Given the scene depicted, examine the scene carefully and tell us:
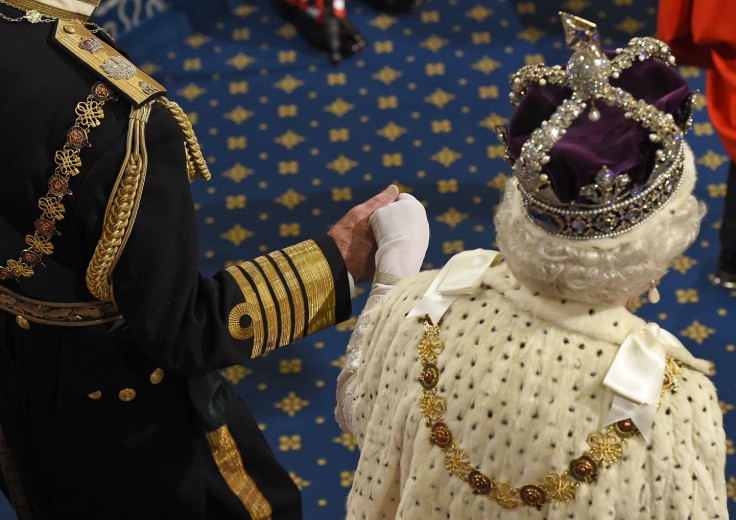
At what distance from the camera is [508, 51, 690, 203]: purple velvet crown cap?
106 centimetres

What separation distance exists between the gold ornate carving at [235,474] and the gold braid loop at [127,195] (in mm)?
580

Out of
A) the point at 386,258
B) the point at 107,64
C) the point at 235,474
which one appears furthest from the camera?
the point at 235,474

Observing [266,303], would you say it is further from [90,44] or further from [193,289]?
[90,44]

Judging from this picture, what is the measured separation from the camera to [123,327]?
1.51 metres

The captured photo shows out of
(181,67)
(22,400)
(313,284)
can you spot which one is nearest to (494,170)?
(181,67)

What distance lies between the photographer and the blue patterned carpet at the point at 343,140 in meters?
2.72

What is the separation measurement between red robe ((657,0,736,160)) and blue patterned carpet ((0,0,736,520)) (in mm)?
650

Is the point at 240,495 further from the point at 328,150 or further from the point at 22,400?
the point at 328,150

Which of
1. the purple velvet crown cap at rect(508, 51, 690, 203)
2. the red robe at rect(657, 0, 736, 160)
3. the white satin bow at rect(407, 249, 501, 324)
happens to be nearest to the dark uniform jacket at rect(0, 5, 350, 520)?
the white satin bow at rect(407, 249, 501, 324)

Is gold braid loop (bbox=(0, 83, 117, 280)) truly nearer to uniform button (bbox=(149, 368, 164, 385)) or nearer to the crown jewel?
uniform button (bbox=(149, 368, 164, 385))

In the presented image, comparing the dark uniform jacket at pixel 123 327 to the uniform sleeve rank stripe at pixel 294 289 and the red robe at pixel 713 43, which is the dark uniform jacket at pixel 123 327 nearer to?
the uniform sleeve rank stripe at pixel 294 289

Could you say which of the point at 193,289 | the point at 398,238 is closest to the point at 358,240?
the point at 398,238

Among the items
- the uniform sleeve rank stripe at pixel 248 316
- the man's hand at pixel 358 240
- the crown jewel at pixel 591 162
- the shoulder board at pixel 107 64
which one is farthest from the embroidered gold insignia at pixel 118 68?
the crown jewel at pixel 591 162

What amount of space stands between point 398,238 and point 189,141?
49 cm
